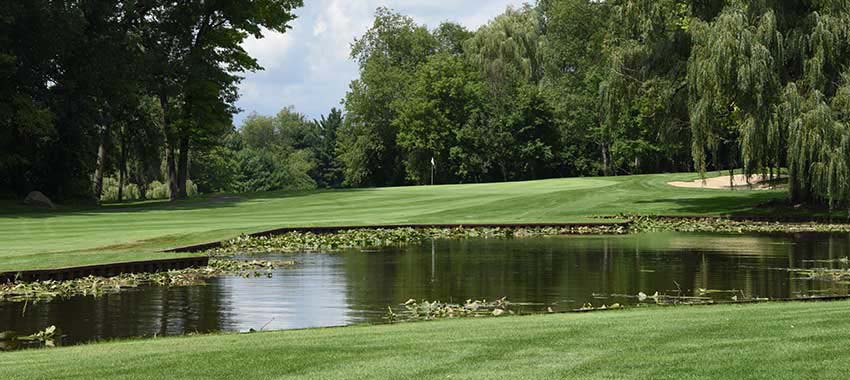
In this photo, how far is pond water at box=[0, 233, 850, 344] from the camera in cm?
1570

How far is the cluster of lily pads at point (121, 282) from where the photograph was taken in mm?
18500

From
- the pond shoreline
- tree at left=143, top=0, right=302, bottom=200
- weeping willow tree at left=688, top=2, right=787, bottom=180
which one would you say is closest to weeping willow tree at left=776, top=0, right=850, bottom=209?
weeping willow tree at left=688, top=2, right=787, bottom=180

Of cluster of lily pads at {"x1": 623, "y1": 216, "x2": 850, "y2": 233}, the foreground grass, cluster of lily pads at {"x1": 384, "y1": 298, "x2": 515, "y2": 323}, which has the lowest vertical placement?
cluster of lily pads at {"x1": 623, "y1": 216, "x2": 850, "y2": 233}

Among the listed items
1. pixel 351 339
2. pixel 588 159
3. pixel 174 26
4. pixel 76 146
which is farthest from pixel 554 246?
pixel 588 159

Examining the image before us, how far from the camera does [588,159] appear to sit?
84.1 meters

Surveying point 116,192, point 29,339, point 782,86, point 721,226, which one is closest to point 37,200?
point 116,192

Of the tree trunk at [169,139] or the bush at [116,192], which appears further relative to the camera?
the bush at [116,192]

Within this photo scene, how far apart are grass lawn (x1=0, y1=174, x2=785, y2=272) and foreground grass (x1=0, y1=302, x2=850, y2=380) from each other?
537 inches

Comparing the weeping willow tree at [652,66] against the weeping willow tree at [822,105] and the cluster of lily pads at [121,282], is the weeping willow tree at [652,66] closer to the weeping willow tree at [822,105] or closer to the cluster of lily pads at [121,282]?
the weeping willow tree at [822,105]

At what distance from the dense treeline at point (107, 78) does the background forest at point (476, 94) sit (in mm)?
115

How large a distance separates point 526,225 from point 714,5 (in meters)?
12.2

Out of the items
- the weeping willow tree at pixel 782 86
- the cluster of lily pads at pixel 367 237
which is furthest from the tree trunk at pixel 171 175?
the weeping willow tree at pixel 782 86

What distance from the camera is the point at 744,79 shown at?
113ft

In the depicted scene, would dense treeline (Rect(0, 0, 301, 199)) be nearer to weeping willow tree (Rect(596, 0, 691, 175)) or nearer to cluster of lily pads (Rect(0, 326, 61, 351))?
weeping willow tree (Rect(596, 0, 691, 175))
